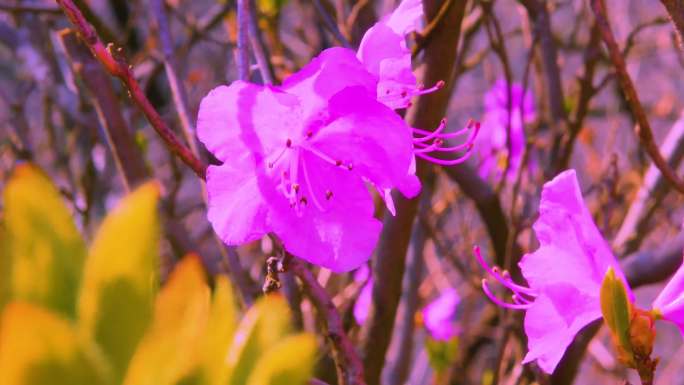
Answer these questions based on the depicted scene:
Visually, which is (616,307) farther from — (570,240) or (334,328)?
(334,328)

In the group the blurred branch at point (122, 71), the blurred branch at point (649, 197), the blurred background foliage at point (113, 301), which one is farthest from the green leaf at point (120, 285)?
the blurred branch at point (649, 197)

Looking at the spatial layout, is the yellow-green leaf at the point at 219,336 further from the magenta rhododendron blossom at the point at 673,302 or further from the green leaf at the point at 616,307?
the magenta rhododendron blossom at the point at 673,302

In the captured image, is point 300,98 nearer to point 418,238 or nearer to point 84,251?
point 84,251

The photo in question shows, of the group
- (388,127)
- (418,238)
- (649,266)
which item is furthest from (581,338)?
(388,127)

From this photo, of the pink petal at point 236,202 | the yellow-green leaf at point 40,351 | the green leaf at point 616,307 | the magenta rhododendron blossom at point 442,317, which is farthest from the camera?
the magenta rhododendron blossom at point 442,317

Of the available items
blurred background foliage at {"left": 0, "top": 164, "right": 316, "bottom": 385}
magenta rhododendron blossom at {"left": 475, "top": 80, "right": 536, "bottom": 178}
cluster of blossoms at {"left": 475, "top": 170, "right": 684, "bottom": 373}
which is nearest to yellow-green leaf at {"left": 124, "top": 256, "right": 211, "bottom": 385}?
blurred background foliage at {"left": 0, "top": 164, "right": 316, "bottom": 385}

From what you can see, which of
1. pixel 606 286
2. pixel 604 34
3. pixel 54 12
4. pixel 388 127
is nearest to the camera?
pixel 606 286
